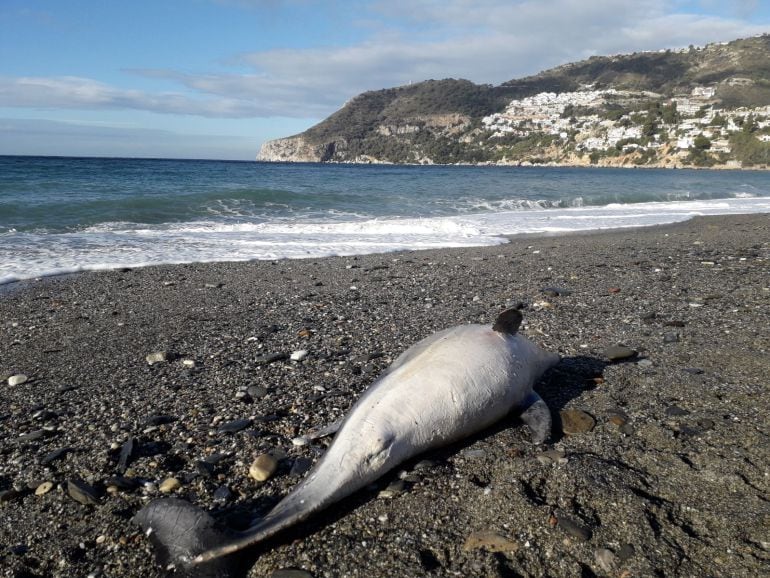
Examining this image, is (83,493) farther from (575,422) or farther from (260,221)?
(260,221)

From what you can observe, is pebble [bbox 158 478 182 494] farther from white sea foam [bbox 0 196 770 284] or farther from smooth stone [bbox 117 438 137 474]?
white sea foam [bbox 0 196 770 284]

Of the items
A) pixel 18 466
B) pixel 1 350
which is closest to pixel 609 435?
pixel 18 466

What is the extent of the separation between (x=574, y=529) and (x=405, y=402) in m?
1.16

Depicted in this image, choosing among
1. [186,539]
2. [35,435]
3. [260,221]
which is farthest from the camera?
[260,221]

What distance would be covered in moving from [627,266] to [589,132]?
4502 inches

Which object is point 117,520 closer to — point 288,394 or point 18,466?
point 18,466

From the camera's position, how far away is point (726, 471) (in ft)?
11.1

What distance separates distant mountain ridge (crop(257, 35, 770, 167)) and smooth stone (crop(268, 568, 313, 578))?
100919mm

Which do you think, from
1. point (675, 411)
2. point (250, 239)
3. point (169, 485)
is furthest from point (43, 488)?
point (250, 239)

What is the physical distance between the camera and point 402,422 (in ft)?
11.4

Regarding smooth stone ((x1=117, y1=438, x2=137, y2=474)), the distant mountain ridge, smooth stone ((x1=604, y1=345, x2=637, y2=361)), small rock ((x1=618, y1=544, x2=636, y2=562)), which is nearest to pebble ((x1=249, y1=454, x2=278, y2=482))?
smooth stone ((x1=117, y1=438, x2=137, y2=474))

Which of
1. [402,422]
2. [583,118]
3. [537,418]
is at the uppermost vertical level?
[583,118]

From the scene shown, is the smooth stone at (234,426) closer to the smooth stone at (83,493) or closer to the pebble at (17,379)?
the smooth stone at (83,493)

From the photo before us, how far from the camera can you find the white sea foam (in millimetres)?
10948
